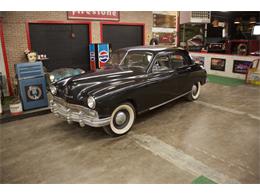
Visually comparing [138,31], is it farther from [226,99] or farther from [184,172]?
[184,172]

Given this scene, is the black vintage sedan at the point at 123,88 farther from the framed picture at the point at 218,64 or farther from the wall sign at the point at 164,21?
the wall sign at the point at 164,21

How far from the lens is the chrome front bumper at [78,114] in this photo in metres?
3.27

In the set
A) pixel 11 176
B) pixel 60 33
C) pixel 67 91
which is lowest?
pixel 11 176

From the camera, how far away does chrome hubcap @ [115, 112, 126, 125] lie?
3.58 metres

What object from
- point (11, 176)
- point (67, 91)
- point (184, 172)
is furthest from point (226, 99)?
point (11, 176)

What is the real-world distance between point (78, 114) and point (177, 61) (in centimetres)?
261

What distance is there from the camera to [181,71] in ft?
15.5

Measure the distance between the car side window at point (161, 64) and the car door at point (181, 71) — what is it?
150mm

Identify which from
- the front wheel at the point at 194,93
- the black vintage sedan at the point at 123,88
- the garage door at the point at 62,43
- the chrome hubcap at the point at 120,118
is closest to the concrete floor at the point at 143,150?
the chrome hubcap at the point at 120,118

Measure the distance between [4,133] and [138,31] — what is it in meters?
6.80

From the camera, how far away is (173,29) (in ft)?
35.8

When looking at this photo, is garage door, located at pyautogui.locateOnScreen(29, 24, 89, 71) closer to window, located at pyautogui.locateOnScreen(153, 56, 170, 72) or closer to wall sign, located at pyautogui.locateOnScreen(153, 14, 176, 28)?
wall sign, located at pyautogui.locateOnScreen(153, 14, 176, 28)

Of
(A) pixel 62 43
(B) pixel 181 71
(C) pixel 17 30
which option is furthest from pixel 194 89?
(C) pixel 17 30

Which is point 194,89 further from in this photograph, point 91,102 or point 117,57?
point 91,102
